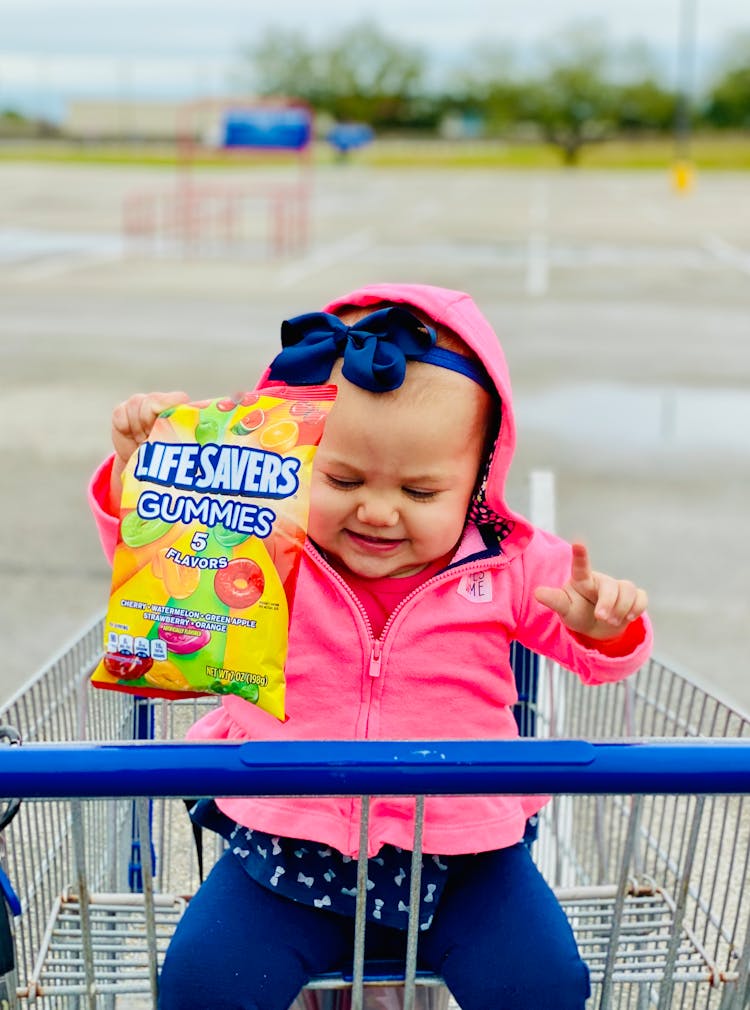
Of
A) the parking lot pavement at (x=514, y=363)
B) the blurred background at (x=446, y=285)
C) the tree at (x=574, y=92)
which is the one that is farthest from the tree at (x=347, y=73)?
the parking lot pavement at (x=514, y=363)

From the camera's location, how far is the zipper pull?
2021 mm

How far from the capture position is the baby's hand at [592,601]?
1846 millimetres

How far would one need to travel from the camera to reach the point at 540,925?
1900 mm

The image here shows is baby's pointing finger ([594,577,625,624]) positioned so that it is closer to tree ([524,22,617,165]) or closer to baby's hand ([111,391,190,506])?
baby's hand ([111,391,190,506])

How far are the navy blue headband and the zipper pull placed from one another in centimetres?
39

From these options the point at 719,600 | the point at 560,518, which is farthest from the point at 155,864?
the point at 560,518

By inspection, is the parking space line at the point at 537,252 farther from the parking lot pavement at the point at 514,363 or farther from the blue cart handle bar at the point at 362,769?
the blue cart handle bar at the point at 362,769

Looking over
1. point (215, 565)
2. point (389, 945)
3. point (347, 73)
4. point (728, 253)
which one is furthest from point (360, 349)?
point (347, 73)

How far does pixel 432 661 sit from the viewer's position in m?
2.07

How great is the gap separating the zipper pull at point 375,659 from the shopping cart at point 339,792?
33 cm

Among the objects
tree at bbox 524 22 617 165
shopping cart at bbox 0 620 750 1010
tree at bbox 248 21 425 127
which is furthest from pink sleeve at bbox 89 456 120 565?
tree at bbox 248 21 425 127

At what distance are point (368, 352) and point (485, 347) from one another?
0.22 meters

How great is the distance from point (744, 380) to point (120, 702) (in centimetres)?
804

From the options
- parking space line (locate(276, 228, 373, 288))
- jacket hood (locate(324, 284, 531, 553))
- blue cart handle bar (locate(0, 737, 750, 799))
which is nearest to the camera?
blue cart handle bar (locate(0, 737, 750, 799))
